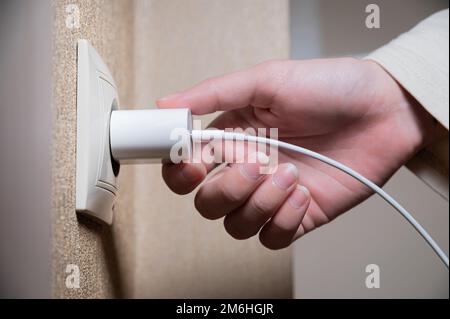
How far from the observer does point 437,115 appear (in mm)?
446

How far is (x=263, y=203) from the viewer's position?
37 cm

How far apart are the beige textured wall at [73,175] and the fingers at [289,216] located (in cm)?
17

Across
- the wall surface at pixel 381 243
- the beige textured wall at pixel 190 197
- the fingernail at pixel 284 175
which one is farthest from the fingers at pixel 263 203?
the wall surface at pixel 381 243

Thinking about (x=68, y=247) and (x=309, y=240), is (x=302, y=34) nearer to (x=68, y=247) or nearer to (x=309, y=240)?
(x=309, y=240)

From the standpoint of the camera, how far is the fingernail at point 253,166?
348mm

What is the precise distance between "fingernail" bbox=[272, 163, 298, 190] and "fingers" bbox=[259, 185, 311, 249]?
0.10ft

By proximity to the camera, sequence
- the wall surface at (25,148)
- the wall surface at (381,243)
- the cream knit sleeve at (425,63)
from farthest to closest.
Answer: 1. the wall surface at (381,243)
2. the cream knit sleeve at (425,63)
3. the wall surface at (25,148)

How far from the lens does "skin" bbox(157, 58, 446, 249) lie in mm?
365

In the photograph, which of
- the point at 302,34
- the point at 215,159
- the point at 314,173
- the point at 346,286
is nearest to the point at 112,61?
the point at 215,159

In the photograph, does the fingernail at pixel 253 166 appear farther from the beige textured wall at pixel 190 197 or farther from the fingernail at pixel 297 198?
the beige textured wall at pixel 190 197

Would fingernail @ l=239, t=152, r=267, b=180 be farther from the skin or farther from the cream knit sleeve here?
the cream knit sleeve

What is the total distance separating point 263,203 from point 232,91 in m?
0.11

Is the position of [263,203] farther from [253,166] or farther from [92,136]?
[92,136]
